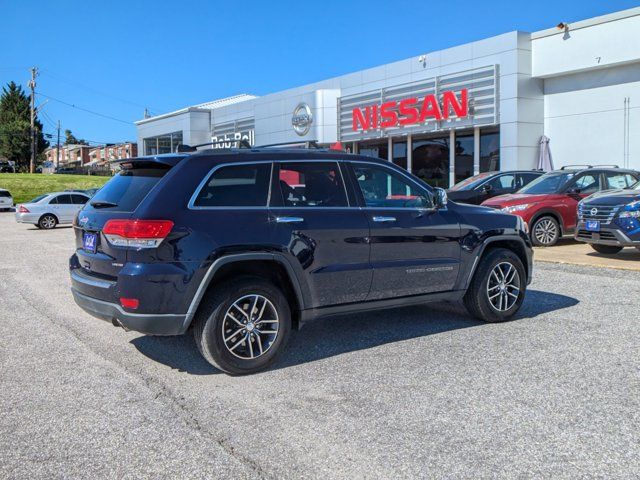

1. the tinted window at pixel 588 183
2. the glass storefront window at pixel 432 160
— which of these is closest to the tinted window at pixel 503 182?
the tinted window at pixel 588 183

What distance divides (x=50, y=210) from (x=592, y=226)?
20.3 metres

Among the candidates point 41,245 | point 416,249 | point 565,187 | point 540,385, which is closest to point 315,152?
point 416,249

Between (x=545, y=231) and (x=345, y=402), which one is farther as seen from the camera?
(x=545, y=231)

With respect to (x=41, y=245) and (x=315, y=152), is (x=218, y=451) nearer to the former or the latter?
(x=315, y=152)

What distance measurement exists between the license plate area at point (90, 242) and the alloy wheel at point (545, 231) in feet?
33.7

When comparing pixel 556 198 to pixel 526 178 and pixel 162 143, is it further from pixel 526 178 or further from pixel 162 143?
pixel 162 143

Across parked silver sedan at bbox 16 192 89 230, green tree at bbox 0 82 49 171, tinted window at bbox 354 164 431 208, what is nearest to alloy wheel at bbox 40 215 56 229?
parked silver sedan at bbox 16 192 89 230

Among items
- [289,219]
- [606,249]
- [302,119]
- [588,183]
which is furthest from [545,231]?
[302,119]

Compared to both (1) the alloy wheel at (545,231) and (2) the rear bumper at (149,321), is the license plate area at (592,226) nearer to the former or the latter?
(1) the alloy wheel at (545,231)

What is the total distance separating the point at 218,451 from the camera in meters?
3.55

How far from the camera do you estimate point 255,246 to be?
16.0 ft

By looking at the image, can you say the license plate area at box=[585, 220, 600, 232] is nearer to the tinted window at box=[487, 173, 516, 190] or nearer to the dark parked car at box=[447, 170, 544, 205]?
the dark parked car at box=[447, 170, 544, 205]

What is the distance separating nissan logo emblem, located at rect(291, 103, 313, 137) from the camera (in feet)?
98.6

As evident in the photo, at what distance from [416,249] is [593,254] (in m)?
7.62
